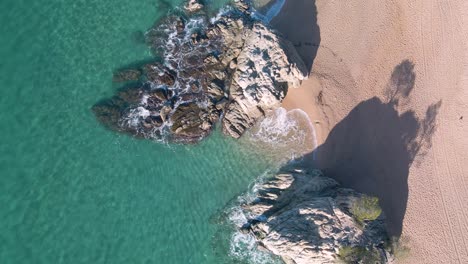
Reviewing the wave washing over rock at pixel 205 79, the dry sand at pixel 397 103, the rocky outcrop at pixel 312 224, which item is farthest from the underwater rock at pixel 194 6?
the rocky outcrop at pixel 312 224

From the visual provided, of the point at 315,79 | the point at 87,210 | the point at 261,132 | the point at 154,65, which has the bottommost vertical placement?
the point at 87,210

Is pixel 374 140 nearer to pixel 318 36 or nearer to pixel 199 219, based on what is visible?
pixel 318 36

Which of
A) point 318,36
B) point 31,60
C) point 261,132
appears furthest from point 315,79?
point 31,60

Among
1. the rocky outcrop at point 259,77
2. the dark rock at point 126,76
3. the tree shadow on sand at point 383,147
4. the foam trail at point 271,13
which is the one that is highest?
the foam trail at point 271,13

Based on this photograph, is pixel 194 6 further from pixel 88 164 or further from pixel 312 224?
pixel 312 224

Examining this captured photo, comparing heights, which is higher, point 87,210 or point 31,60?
point 31,60

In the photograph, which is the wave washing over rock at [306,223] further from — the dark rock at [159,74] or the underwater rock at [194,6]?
the underwater rock at [194,6]
